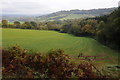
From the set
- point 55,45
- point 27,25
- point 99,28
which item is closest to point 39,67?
point 55,45

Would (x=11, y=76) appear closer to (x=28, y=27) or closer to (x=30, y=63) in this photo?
(x=30, y=63)

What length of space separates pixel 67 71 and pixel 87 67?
0.66 meters

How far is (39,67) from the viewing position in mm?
3002

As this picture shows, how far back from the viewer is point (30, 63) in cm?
315

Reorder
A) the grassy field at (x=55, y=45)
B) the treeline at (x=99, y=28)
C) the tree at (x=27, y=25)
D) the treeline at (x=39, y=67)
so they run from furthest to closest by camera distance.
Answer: the tree at (x=27, y=25) → the grassy field at (x=55, y=45) → the treeline at (x=99, y=28) → the treeline at (x=39, y=67)

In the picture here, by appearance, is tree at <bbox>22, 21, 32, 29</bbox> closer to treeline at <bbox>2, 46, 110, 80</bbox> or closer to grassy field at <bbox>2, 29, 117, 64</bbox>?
grassy field at <bbox>2, 29, 117, 64</bbox>

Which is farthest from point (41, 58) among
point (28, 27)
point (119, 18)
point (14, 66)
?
point (28, 27)

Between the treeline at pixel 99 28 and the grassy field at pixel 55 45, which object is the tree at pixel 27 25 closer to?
the treeline at pixel 99 28

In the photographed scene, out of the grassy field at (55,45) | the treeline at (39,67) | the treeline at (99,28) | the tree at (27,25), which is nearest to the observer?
the treeline at (39,67)

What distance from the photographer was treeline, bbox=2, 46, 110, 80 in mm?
2502

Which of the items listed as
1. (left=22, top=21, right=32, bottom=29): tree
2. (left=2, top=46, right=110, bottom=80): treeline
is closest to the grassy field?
(left=2, top=46, right=110, bottom=80): treeline

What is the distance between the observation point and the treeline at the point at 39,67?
8.21ft

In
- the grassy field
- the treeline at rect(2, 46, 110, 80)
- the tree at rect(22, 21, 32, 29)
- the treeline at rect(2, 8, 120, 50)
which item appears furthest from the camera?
the tree at rect(22, 21, 32, 29)

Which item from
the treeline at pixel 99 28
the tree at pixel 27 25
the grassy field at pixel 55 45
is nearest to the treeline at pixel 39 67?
the grassy field at pixel 55 45
